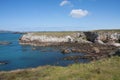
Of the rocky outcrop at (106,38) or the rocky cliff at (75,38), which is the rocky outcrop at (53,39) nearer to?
the rocky cliff at (75,38)

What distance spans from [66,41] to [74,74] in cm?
8750

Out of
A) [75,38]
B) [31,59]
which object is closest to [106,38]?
[75,38]

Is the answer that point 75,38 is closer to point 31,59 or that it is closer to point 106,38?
point 106,38

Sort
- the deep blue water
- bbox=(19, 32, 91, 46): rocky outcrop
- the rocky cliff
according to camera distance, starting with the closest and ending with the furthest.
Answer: the deep blue water → the rocky cliff → bbox=(19, 32, 91, 46): rocky outcrop

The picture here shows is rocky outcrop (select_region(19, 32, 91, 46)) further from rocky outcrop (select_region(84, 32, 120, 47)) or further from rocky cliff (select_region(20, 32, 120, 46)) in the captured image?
rocky outcrop (select_region(84, 32, 120, 47))

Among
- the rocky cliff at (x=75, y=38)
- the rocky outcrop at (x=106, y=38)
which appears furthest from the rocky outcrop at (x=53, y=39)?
the rocky outcrop at (x=106, y=38)

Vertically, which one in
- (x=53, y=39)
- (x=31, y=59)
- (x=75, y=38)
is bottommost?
(x=31, y=59)

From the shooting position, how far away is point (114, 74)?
18.7 metres

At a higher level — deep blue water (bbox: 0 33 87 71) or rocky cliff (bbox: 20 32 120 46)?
rocky cliff (bbox: 20 32 120 46)

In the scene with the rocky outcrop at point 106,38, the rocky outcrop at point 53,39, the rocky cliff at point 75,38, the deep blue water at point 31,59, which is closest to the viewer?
the deep blue water at point 31,59

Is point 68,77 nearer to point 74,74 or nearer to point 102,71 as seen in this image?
point 74,74

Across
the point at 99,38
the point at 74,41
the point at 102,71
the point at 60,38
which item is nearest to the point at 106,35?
the point at 99,38

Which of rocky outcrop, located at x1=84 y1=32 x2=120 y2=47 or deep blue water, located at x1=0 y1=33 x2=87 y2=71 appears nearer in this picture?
deep blue water, located at x1=0 y1=33 x2=87 y2=71

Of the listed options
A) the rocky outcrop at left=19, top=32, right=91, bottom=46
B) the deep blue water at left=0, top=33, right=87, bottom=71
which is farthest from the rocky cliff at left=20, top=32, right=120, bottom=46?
the deep blue water at left=0, top=33, right=87, bottom=71
